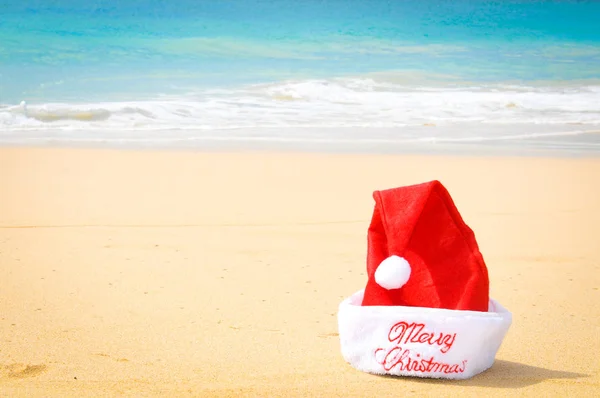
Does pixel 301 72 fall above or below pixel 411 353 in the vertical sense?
above

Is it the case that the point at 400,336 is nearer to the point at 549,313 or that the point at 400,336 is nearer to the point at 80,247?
the point at 549,313

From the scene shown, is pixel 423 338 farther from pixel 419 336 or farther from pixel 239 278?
pixel 239 278

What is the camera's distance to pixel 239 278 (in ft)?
12.1

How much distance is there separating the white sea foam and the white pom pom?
939cm

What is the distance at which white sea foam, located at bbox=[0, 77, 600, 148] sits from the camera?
12.6 metres

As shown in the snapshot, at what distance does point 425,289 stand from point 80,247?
2.62 m

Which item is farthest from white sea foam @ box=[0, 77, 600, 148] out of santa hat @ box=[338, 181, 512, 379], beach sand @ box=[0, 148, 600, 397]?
santa hat @ box=[338, 181, 512, 379]

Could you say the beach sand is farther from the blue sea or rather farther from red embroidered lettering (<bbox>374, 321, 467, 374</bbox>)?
the blue sea

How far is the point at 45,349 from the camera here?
2604 millimetres

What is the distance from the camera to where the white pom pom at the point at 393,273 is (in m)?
2.27

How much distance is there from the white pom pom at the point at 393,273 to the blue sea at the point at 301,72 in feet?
27.9

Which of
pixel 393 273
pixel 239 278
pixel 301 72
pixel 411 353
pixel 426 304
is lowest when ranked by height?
pixel 239 278

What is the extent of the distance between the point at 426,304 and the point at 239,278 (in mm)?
1571

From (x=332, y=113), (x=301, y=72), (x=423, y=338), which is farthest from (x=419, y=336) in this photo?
(x=301, y=72)
